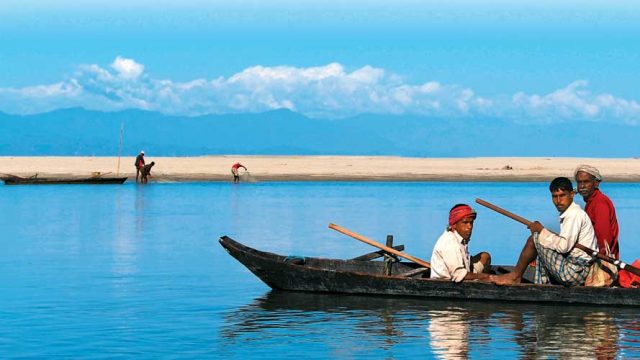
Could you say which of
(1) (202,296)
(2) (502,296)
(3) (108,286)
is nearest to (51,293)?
(3) (108,286)

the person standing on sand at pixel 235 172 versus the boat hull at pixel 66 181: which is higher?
the person standing on sand at pixel 235 172

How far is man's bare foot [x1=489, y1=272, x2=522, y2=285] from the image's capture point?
14.4m

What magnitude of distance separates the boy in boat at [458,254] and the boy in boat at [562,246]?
40 cm

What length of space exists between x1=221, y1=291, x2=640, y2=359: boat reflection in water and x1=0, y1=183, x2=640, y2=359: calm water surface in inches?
0.8

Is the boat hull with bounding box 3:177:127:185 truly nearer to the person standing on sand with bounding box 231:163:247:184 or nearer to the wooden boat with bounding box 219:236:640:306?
the person standing on sand with bounding box 231:163:247:184

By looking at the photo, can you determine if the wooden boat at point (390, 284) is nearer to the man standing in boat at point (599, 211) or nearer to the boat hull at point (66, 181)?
the man standing in boat at point (599, 211)

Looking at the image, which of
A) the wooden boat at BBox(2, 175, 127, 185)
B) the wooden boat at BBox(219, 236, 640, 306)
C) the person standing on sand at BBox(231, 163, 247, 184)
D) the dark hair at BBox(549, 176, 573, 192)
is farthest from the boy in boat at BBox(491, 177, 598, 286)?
the person standing on sand at BBox(231, 163, 247, 184)

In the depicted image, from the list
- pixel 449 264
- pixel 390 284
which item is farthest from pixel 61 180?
pixel 449 264

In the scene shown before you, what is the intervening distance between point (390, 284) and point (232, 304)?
2.00m

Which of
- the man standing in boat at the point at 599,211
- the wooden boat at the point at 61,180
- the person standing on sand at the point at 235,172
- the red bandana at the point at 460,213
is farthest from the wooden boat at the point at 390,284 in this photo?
the person standing on sand at the point at 235,172

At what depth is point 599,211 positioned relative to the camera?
46.2 ft

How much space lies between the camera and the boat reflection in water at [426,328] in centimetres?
1168

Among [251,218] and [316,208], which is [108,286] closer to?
[251,218]

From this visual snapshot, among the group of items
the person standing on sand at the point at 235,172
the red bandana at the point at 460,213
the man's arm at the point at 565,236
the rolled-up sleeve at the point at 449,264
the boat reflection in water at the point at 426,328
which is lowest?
the boat reflection in water at the point at 426,328
